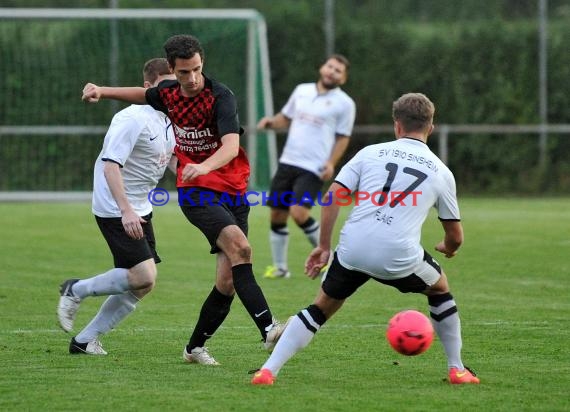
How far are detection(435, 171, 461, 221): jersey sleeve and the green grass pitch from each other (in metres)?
0.49

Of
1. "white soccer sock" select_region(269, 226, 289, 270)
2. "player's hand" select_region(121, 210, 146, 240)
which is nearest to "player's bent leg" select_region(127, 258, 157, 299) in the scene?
"player's hand" select_region(121, 210, 146, 240)

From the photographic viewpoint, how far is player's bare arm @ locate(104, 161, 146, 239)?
706 centimetres

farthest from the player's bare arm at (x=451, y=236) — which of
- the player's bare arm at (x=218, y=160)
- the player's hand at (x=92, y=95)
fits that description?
the player's hand at (x=92, y=95)

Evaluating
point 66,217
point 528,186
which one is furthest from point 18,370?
point 528,186

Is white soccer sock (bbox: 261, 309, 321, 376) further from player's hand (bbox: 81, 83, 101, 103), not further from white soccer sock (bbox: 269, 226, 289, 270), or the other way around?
white soccer sock (bbox: 269, 226, 289, 270)

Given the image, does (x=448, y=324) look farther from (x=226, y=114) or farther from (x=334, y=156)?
(x=334, y=156)

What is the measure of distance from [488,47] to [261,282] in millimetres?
14239

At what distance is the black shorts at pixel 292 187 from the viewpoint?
1298 centimetres

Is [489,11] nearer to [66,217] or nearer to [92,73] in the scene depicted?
[92,73]

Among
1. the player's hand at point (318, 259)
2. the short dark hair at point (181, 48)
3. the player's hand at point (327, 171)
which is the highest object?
the short dark hair at point (181, 48)

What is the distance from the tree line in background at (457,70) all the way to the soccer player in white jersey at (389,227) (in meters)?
17.8

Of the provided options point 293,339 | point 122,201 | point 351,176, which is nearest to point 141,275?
point 122,201

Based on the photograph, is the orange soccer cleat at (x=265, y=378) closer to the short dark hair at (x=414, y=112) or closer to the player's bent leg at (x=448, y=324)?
the player's bent leg at (x=448, y=324)

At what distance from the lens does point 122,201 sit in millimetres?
7168
